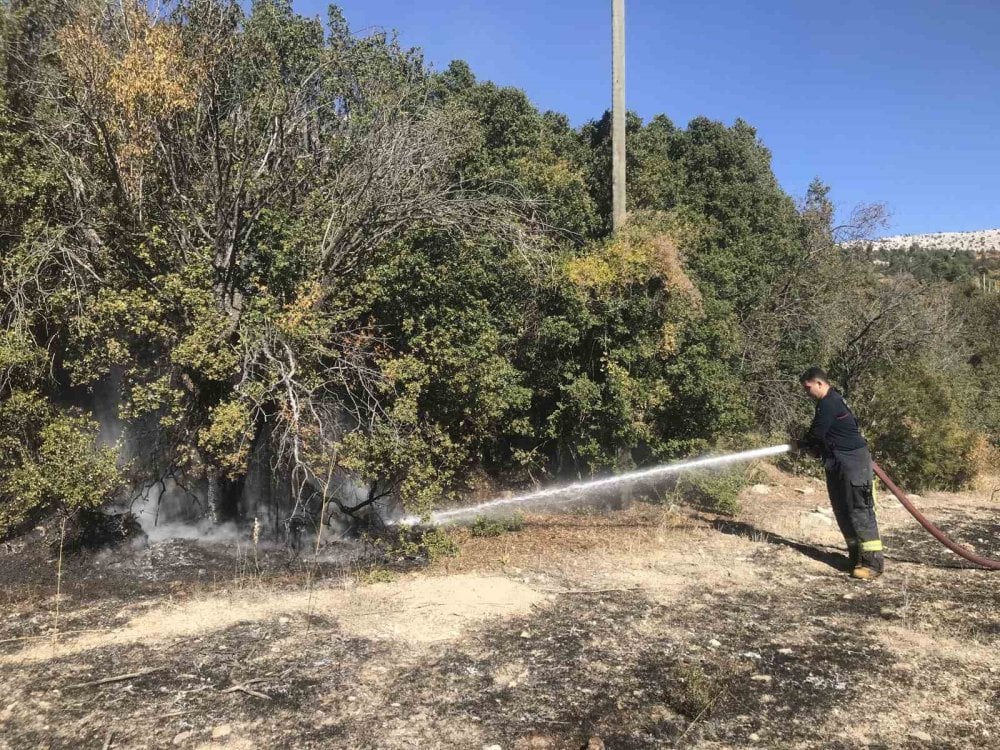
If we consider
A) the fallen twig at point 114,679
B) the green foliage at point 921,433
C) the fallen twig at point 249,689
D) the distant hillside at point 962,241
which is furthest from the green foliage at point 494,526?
the distant hillside at point 962,241

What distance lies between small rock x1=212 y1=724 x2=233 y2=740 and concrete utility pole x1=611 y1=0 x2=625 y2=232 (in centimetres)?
808

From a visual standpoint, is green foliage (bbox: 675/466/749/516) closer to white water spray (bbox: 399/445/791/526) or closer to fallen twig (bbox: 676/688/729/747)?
white water spray (bbox: 399/445/791/526)

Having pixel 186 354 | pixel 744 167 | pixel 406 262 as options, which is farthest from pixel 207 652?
pixel 744 167

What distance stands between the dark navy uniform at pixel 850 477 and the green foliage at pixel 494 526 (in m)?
3.76

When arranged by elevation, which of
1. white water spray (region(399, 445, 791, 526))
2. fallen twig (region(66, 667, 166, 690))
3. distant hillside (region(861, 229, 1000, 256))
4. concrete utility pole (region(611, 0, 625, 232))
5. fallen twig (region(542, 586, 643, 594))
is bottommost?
fallen twig (region(542, 586, 643, 594))

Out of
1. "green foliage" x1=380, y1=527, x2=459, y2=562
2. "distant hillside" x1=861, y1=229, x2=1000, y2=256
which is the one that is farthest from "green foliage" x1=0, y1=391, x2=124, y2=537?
"distant hillside" x1=861, y1=229, x2=1000, y2=256

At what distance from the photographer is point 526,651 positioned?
15.8ft

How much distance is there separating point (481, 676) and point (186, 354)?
4370 millimetres

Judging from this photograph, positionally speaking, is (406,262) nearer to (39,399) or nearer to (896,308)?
(39,399)

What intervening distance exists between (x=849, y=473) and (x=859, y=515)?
40 centimetres

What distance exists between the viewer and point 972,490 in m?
11.4

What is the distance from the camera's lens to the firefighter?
623 centimetres

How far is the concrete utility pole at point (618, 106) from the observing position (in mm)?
10016

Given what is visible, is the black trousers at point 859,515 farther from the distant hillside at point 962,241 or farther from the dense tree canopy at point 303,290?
the distant hillside at point 962,241
